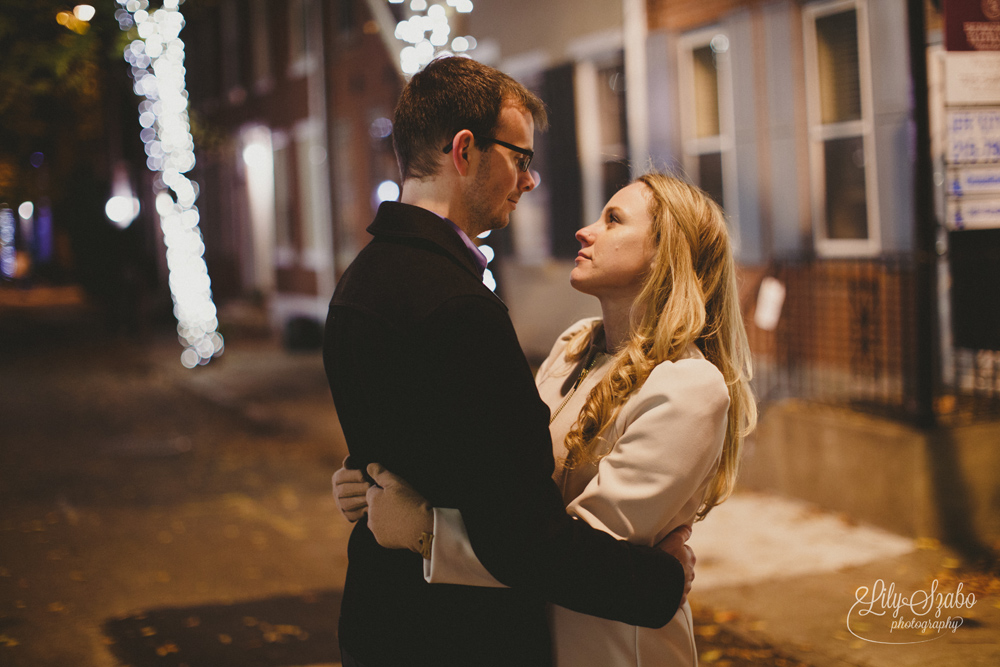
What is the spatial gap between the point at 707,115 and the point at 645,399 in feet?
27.9

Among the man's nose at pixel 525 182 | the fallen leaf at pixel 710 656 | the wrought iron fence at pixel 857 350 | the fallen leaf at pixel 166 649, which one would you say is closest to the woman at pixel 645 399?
the man's nose at pixel 525 182

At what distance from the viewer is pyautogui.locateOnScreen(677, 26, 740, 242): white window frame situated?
364 inches

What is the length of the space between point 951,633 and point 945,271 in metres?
3.91

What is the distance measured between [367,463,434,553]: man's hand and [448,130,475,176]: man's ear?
677 millimetres

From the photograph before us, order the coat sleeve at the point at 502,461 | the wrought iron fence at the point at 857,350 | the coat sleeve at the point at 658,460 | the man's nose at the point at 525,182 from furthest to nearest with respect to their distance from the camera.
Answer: the wrought iron fence at the point at 857,350
the man's nose at the point at 525,182
the coat sleeve at the point at 658,460
the coat sleeve at the point at 502,461

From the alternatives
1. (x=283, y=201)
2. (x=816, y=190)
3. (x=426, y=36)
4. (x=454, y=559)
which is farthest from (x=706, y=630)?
(x=283, y=201)

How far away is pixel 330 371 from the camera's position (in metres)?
1.90

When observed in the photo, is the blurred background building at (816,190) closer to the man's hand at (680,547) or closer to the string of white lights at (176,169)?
the string of white lights at (176,169)

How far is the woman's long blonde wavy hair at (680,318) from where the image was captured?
2.10 metres

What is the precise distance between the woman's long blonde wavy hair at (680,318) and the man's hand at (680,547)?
0.24 metres

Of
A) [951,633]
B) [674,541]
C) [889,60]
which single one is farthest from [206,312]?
[674,541]

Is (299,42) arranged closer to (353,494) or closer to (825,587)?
(825,587)

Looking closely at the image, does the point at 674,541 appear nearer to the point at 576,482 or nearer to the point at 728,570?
the point at 576,482

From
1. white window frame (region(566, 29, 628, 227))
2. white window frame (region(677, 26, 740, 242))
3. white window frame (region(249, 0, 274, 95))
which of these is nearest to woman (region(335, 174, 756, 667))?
white window frame (region(677, 26, 740, 242))
